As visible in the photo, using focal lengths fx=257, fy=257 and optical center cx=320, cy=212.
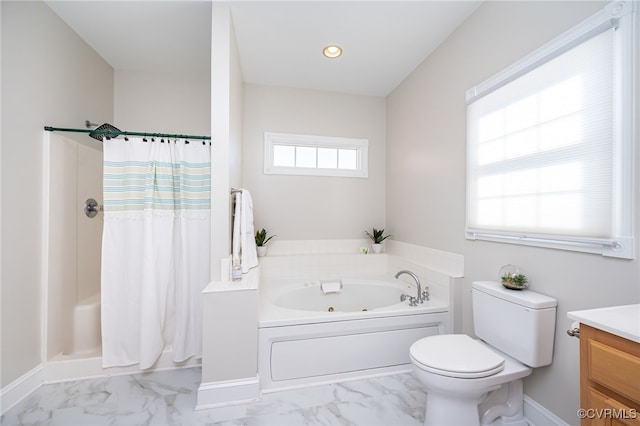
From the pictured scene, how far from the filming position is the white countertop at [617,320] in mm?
719

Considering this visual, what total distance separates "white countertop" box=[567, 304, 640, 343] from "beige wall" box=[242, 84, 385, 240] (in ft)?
7.52

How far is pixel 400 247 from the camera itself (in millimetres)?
2793

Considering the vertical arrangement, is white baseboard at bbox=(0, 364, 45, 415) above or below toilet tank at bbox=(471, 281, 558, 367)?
below

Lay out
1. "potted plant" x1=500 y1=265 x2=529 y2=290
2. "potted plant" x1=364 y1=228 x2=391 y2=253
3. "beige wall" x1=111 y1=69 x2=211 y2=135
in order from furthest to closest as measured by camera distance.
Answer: "potted plant" x1=364 y1=228 x2=391 y2=253
"beige wall" x1=111 y1=69 x2=211 y2=135
"potted plant" x1=500 y1=265 x2=529 y2=290

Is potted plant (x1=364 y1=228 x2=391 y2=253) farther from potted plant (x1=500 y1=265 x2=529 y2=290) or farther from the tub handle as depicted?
the tub handle

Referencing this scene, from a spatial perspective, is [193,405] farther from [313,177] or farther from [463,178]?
[463,178]

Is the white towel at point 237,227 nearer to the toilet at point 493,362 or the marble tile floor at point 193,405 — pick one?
the marble tile floor at point 193,405

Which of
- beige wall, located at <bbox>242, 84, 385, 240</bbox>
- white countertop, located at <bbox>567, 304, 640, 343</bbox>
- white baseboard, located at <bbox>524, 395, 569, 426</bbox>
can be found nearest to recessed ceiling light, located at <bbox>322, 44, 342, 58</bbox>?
beige wall, located at <bbox>242, 84, 385, 240</bbox>

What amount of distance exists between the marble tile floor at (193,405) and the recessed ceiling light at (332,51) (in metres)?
2.67

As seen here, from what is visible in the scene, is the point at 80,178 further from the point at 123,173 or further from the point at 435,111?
the point at 435,111

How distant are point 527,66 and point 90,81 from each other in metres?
3.29

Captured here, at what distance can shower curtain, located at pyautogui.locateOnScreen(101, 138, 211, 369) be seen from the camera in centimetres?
185

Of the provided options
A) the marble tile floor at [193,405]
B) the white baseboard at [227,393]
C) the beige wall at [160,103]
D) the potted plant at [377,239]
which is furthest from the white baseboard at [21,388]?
the potted plant at [377,239]

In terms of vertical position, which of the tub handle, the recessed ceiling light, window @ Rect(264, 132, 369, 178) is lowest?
the tub handle
